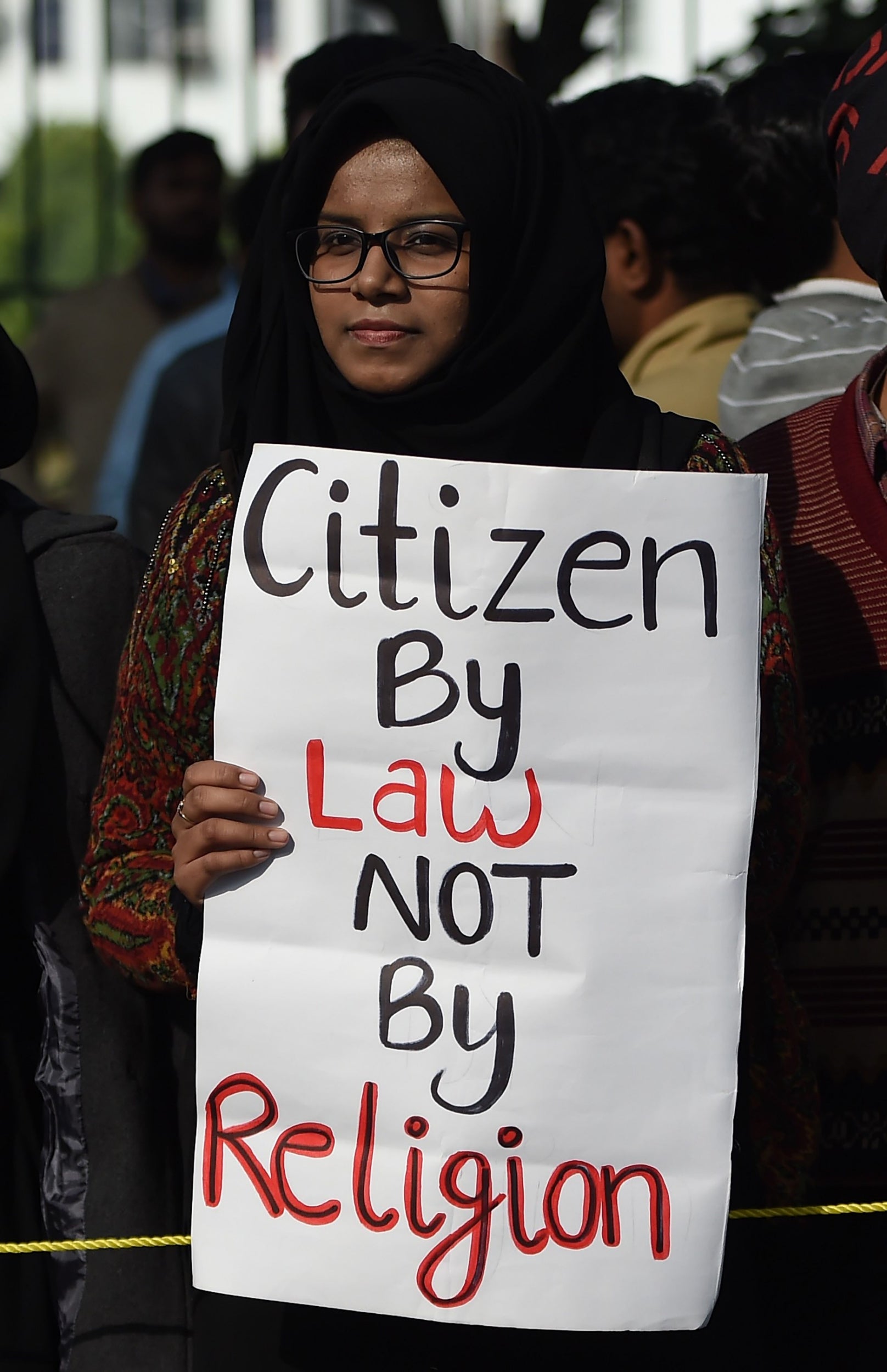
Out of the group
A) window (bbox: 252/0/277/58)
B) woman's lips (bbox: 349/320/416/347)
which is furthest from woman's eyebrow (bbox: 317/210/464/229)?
window (bbox: 252/0/277/58)

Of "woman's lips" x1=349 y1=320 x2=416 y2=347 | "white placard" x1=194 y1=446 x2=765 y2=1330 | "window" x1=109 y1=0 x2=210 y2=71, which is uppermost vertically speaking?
"window" x1=109 y1=0 x2=210 y2=71

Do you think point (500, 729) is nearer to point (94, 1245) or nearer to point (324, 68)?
point (94, 1245)

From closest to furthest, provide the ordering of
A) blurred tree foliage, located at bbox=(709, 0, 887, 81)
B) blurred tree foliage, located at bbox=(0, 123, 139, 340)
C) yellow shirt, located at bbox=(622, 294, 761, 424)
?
yellow shirt, located at bbox=(622, 294, 761, 424) → blurred tree foliage, located at bbox=(709, 0, 887, 81) → blurred tree foliage, located at bbox=(0, 123, 139, 340)

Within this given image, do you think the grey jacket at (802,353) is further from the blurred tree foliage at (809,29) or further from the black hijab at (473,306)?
the blurred tree foliage at (809,29)

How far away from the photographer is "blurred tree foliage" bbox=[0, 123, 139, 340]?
340 inches

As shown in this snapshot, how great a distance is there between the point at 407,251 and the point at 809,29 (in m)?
4.61

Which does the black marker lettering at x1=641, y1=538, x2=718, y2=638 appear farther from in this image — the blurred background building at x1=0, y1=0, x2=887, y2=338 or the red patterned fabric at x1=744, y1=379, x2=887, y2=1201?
the blurred background building at x1=0, y1=0, x2=887, y2=338

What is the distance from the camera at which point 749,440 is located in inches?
90.4

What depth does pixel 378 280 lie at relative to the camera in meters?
1.89

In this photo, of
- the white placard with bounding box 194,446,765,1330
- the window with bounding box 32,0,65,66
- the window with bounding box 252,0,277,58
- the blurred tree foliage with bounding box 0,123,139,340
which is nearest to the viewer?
the white placard with bounding box 194,446,765,1330

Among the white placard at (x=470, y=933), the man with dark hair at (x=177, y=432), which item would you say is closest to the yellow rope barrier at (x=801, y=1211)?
the white placard at (x=470, y=933)

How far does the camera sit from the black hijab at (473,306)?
1911 millimetres

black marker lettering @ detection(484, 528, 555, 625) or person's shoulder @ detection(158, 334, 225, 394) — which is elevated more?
person's shoulder @ detection(158, 334, 225, 394)

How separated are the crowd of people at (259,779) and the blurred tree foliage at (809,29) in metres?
3.77
